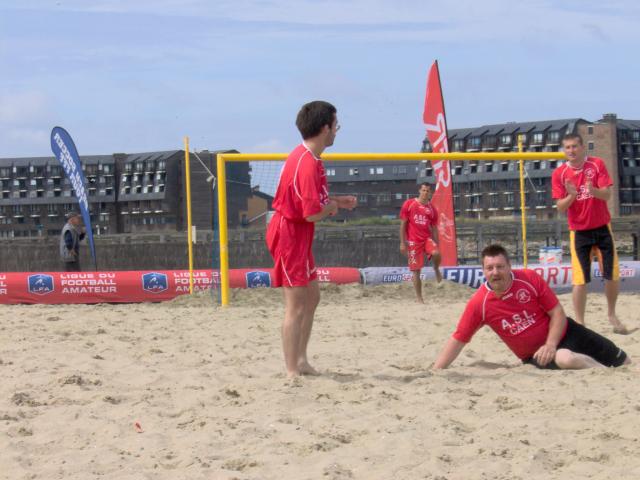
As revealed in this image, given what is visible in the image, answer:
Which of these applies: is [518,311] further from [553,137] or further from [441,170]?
[553,137]

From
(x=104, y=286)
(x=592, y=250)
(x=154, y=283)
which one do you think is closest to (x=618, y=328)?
(x=592, y=250)

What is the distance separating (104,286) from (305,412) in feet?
27.8

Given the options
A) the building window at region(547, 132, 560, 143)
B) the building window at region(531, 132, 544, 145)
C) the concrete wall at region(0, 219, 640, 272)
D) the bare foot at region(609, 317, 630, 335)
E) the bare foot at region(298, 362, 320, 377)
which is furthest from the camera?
the building window at region(531, 132, 544, 145)

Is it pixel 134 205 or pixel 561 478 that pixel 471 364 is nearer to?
pixel 561 478

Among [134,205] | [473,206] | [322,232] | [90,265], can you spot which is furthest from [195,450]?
[134,205]

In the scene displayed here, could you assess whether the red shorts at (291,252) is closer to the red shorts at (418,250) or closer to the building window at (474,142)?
the red shorts at (418,250)

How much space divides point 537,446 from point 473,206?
1041 centimetres

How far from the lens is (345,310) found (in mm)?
9078

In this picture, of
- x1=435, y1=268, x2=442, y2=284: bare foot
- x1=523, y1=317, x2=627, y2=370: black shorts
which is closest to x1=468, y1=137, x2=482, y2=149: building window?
x1=435, y1=268, x2=442, y2=284: bare foot

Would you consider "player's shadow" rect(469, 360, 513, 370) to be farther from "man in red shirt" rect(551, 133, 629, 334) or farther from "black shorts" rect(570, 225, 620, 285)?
"black shorts" rect(570, 225, 620, 285)

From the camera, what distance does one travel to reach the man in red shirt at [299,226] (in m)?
4.79

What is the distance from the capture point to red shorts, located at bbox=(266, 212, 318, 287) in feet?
15.9

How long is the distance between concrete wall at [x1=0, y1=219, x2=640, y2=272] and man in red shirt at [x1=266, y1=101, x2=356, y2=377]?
952 cm

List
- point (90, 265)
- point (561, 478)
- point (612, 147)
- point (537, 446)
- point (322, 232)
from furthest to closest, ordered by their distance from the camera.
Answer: point (612, 147), point (322, 232), point (90, 265), point (537, 446), point (561, 478)
